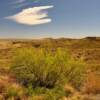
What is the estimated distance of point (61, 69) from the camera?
1850 cm

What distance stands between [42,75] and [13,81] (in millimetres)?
1559

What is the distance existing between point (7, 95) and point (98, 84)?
22.2 ft

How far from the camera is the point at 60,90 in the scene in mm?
17250

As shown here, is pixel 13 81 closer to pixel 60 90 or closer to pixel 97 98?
pixel 60 90

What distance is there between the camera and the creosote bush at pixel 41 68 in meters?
18.2

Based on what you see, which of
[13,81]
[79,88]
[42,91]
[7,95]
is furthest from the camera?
[79,88]

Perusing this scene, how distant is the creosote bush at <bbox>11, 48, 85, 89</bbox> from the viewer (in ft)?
59.7

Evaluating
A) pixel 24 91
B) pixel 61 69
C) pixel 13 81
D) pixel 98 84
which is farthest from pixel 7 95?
pixel 98 84

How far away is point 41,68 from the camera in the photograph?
18.4 m

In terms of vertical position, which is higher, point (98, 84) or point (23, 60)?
point (23, 60)

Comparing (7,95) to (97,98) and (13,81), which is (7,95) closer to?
(13,81)

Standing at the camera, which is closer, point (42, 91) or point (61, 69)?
point (42, 91)

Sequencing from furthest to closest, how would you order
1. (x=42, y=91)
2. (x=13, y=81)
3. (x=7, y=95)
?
(x=13, y=81), (x=42, y=91), (x=7, y=95)

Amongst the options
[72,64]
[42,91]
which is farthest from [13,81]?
[72,64]
